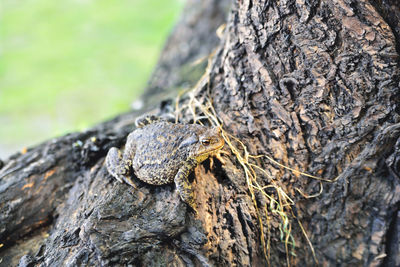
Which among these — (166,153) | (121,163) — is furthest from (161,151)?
(121,163)

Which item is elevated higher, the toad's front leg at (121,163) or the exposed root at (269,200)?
the toad's front leg at (121,163)

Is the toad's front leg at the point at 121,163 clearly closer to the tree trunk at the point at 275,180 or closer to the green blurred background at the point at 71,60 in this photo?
the tree trunk at the point at 275,180

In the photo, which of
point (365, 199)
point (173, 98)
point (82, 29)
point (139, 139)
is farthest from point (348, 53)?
point (82, 29)

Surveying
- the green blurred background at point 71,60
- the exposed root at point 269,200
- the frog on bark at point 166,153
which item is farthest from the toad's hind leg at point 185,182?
the green blurred background at point 71,60

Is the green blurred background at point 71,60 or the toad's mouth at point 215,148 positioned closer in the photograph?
the toad's mouth at point 215,148

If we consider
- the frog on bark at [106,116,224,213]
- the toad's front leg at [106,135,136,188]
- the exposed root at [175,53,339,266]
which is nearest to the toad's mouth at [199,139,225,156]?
the frog on bark at [106,116,224,213]

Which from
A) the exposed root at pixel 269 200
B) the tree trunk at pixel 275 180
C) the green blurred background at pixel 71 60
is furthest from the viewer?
the green blurred background at pixel 71 60
